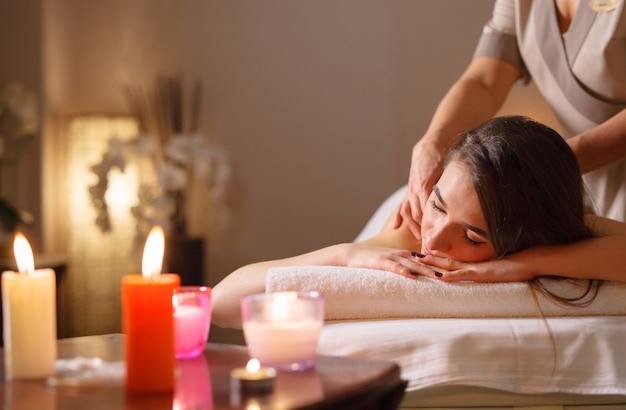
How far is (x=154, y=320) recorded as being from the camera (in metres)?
0.91

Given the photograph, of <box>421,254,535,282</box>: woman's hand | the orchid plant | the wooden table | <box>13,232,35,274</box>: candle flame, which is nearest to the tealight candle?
the wooden table

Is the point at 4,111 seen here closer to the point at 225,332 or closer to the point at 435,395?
the point at 225,332

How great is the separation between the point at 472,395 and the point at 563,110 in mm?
1087

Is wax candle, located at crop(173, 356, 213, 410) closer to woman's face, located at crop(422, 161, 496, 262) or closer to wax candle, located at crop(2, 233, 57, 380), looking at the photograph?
wax candle, located at crop(2, 233, 57, 380)

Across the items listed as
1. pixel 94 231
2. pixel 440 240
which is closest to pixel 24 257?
pixel 440 240

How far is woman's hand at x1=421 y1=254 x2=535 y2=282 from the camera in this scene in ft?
4.48

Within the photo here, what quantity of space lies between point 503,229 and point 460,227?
0.07m

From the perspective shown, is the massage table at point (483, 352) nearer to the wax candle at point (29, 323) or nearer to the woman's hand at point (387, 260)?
the woman's hand at point (387, 260)

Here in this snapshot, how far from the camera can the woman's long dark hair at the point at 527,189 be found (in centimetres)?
140

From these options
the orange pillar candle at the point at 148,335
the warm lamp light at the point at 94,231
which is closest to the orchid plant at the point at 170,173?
the warm lamp light at the point at 94,231

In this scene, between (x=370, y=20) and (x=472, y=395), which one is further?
(x=370, y=20)

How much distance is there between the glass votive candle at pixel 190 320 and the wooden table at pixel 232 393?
0.13 feet

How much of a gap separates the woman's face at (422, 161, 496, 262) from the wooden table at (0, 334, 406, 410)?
1.43ft

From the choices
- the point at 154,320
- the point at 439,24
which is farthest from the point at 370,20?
the point at 154,320
